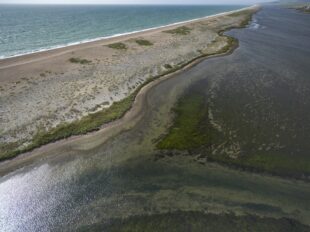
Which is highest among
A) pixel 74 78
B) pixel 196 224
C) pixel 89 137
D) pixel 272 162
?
pixel 74 78

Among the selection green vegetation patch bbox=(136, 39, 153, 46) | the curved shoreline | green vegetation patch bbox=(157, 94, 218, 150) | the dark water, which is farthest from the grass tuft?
the dark water

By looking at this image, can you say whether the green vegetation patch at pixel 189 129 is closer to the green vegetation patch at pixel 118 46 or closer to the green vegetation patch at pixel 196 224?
the green vegetation patch at pixel 196 224

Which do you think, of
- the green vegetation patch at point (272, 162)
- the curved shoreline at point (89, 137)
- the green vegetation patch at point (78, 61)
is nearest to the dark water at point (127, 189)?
the curved shoreline at point (89, 137)

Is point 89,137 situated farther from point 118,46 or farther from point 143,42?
point 143,42

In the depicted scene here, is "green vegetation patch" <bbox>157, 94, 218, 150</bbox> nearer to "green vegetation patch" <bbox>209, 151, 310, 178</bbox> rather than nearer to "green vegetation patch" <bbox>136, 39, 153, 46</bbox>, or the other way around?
"green vegetation patch" <bbox>209, 151, 310, 178</bbox>

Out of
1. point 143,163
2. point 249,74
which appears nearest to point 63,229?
point 143,163

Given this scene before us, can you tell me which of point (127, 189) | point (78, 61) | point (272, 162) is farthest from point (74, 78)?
point (272, 162)
